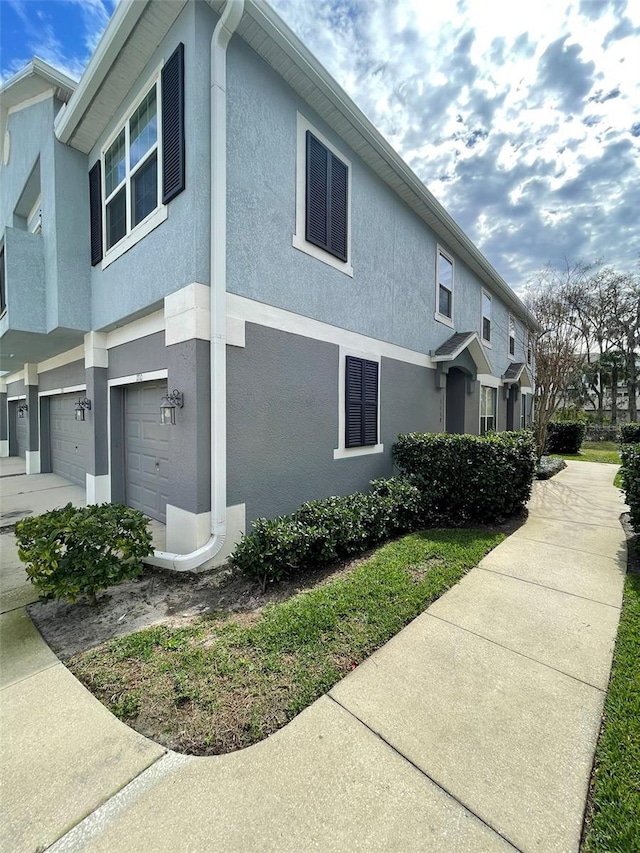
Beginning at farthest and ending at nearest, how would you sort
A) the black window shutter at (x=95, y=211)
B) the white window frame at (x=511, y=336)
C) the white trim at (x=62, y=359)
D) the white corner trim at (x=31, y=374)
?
the white window frame at (x=511, y=336) < the white corner trim at (x=31, y=374) < the white trim at (x=62, y=359) < the black window shutter at (x=95, y=211)

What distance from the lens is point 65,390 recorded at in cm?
912

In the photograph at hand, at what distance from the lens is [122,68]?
194 inches

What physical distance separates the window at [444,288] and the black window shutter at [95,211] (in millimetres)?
7597

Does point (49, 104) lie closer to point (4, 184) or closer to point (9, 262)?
point (9, 262)

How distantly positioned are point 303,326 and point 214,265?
5.50ft

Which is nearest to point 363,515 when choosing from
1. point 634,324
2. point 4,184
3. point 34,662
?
point 34,662

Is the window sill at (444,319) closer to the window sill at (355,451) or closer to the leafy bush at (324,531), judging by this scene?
the window sill at (355,451)

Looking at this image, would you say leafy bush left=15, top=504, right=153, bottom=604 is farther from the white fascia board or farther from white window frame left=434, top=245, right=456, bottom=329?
white window frame left=434, top=245, right=456, bottom=329

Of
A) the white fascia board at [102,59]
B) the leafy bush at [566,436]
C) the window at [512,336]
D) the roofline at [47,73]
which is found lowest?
the leafy bush at [566,436]

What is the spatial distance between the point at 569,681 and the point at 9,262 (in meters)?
9.45

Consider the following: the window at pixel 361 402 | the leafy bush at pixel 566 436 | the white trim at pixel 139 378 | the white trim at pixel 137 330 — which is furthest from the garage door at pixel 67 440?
the leafy bush at pixel 566 436

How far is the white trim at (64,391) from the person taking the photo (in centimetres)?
833

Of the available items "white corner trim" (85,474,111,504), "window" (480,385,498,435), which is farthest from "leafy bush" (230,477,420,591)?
"window" (480,385,498,435)

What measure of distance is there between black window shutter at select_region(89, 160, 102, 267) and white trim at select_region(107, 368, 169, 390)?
83.7 inches
